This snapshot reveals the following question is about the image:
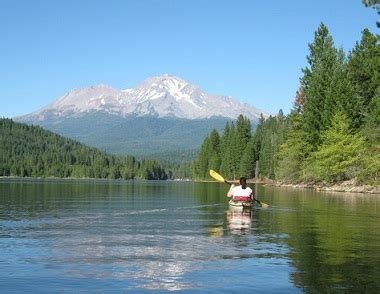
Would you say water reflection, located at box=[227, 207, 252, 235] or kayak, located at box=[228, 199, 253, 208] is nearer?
water reflection, located at box=[227, 207, 252, 235]

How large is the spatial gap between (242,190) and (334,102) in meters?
62.8

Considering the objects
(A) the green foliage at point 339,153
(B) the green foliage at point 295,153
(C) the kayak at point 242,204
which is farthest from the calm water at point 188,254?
(B) the green foliage at point 295,153

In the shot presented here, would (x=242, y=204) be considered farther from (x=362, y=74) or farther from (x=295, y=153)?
(x=295, y=153)

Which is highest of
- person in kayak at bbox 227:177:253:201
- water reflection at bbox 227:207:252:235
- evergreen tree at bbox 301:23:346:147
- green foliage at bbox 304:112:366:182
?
evergreen tree at bbox 301:23:346:147

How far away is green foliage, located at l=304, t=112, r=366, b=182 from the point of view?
93.2m

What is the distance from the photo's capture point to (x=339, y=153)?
3777 inches

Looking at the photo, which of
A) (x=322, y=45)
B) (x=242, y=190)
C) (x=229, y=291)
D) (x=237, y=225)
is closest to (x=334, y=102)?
(x=322, y=45)

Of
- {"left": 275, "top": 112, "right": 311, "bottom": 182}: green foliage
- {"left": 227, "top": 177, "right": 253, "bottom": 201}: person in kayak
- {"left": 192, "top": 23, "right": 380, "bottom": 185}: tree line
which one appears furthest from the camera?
{"left": 275, "top": 112, "right": 311, "bottom": 182}: green foliage

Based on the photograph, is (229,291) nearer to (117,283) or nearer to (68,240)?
(117,283)

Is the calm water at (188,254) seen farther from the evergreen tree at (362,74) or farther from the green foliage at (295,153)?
the green foliage at (295,153)

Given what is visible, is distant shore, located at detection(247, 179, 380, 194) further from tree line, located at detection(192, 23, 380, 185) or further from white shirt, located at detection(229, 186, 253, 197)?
white shirt, located at detection(229, 186, 253, 197)

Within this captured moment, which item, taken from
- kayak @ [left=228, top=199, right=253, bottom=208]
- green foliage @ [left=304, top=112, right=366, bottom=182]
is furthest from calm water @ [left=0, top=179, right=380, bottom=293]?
green foliage @ [left=304, top=112, right=366, bottom=182]

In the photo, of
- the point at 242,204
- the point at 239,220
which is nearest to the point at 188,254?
the point at 239,220

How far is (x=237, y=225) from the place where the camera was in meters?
33.8
